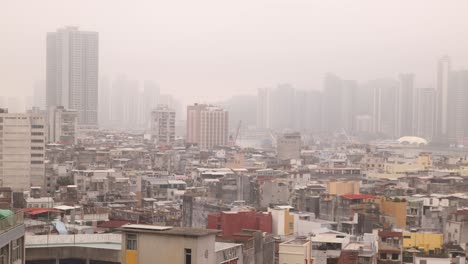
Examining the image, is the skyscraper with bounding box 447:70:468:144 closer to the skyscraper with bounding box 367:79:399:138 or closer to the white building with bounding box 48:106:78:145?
the skyscraper with bounding box 367:79:399:138

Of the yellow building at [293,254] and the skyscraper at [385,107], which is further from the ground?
the skyscraper at [385,107]

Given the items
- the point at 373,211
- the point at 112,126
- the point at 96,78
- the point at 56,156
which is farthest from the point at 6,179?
the point at 112,126

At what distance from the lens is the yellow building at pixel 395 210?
12166mm

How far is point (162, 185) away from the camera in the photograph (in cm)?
1753

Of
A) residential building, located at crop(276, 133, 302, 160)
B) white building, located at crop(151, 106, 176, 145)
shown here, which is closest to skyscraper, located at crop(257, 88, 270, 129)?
white building, located at crop(151, 106, 176, 145)

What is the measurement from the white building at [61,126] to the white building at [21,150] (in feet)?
39.7

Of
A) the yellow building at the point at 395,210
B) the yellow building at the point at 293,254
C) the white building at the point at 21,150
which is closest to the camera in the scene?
the yellow building at the point at 293,254

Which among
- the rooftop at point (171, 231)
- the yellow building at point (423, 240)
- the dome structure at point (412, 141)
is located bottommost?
the yellow building at point (423, 240)

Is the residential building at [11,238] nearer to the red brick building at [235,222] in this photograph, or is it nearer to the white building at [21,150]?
the red brick building at [235,222]

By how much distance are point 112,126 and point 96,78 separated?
7.89 meters

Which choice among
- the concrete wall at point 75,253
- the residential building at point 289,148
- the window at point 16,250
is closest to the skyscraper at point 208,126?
the residential building at point 289,148

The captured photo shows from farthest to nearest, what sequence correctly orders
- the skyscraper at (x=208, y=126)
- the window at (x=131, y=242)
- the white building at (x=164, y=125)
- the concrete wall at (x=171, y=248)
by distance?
1. the skyscraper at (x=208, y=126)
2. the white building at (x=164, y=125)
3. the window at (x=131, y=242)
4. the concrete wall at (x=171, y=248)

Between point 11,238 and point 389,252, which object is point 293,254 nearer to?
point 389,252

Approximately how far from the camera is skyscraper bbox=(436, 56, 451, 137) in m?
50.8
